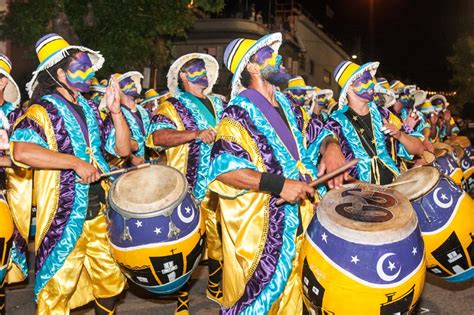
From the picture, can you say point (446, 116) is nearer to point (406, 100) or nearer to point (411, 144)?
point (406, 100)

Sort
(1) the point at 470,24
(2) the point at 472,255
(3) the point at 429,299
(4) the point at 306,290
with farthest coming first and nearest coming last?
(1) the point at 470,24 < (3) the point at 429,299 < (2) the point at 472,255 < (4) the point at 306,290

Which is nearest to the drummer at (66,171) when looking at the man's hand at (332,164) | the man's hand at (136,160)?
the man's hand at (136,160)

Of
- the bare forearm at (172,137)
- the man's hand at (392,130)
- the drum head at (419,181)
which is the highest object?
the man's hand at (392,130)

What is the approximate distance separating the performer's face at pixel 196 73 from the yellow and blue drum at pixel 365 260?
2.89 meters

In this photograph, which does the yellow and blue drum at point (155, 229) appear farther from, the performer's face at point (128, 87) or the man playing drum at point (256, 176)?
the performer's face at point (128, 87)

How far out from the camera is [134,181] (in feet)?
11.4

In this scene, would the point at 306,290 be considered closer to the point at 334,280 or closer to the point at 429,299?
the point at 334,280

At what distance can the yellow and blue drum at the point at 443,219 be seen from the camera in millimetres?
3436

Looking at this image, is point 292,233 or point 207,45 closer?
point 292,233

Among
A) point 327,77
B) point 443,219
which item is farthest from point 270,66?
point 327,77

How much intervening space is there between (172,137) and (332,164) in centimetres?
199

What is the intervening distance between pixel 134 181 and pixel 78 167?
0.40 m

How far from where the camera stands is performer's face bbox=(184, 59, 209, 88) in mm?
5328

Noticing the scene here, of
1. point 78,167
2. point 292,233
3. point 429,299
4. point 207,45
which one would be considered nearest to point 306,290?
point 292,233
